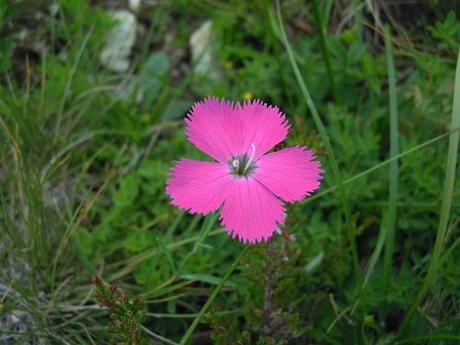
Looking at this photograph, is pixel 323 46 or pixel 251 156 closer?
pixel 251 156

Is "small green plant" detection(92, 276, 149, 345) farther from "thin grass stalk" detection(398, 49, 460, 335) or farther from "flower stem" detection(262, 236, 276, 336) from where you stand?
"thin grass stalk" detection(398, 49, 460, 335)

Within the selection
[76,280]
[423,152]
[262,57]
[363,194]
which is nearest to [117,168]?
[76,280]

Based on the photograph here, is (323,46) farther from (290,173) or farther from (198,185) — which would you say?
(198,185)

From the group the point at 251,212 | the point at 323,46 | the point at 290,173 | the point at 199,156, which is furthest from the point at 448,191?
the point at 199,156

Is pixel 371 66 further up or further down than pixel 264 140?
further up

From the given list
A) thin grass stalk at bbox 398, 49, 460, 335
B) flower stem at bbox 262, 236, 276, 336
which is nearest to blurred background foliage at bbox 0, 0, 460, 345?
flower stem at bbox 262, 236, 276, 336

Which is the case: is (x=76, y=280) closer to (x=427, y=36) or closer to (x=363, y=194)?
(x=363, y=194)
